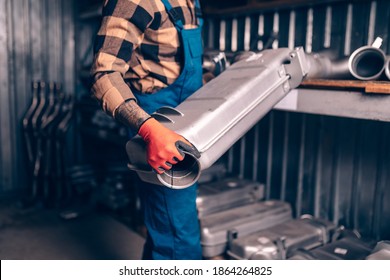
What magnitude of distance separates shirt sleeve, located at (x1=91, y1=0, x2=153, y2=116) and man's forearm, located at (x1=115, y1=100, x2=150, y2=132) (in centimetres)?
2

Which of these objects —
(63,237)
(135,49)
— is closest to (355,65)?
(135,49)

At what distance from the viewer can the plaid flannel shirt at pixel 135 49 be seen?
145 centimetres

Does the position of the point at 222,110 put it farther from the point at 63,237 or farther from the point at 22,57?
the point at 22,57

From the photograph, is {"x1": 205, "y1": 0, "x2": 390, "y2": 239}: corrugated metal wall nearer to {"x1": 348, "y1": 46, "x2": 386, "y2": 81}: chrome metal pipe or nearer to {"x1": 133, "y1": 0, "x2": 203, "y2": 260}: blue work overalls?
{"x1": 348, "y1": 46, "x2": 386, "y2": 81}: chrome metal pipe

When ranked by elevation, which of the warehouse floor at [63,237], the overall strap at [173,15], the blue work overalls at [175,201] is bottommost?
the warehouse floor at [63,237]

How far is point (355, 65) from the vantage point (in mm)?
1760

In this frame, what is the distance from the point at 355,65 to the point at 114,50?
0.97 meters

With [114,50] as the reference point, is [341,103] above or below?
below

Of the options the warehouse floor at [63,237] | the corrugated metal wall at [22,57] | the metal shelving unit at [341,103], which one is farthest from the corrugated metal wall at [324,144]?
the corrugated metal wall at [22,57]

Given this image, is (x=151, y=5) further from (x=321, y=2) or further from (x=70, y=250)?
(x=70, y=250)

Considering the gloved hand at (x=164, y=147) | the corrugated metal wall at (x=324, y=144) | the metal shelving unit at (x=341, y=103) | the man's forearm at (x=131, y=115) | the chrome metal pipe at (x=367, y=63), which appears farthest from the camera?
the corrugated metal wall at (x=324, y=144)

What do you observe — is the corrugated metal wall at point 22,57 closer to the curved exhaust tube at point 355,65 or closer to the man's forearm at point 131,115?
the man's forearm at point 131,115

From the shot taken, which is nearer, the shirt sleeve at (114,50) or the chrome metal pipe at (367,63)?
the shirt sleeve at (114,50)

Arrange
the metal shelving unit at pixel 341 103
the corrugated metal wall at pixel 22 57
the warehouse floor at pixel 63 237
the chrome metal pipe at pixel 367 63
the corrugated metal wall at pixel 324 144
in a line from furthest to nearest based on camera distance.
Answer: the corrugated metal wall at pixel 22 57, the warehouse floor at pixel 63 237, the corrugated metal wall at pixel 324 144, the chrome metal pipe at pixel 367 63, the metal shelving unit at pixel 341 103
